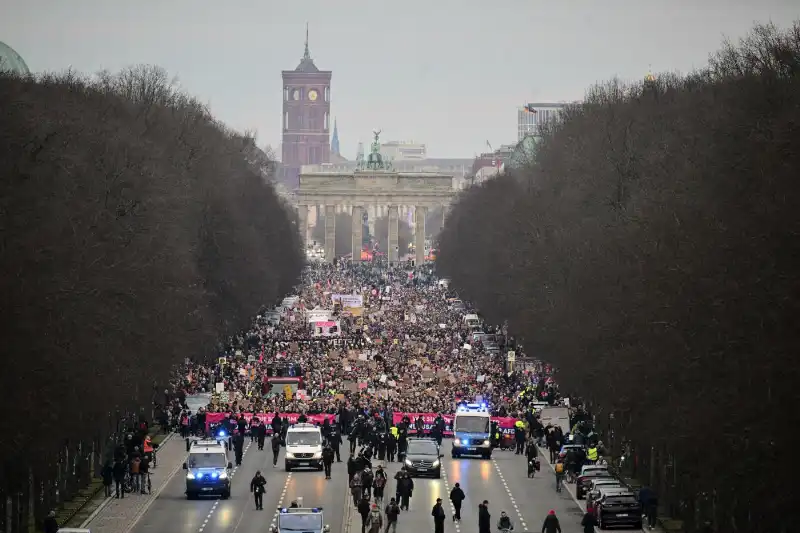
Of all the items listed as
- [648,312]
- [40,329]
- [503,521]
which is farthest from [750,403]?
[40,329]

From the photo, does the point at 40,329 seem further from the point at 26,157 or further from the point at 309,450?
the point at 309,450

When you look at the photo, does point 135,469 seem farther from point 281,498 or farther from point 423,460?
point 423,460

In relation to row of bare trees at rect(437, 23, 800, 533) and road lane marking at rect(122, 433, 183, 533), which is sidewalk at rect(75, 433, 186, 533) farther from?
row of bare trees at rect(437, 23, 800, 533)

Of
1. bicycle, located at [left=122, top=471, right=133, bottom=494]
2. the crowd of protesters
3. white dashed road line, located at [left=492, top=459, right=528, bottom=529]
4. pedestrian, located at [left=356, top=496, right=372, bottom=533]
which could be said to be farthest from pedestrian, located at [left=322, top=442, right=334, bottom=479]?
the crowd of protesters

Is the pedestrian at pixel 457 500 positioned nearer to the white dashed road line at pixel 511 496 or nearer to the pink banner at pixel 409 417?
the white dashed road line at pixel 511 496

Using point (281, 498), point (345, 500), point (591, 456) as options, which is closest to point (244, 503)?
point (281, 498)

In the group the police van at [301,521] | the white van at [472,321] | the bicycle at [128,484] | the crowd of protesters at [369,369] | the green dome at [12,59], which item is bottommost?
the bicycle at [128,484]

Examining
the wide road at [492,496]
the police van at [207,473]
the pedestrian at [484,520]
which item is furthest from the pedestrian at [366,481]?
the pedestrian at [484,520]
